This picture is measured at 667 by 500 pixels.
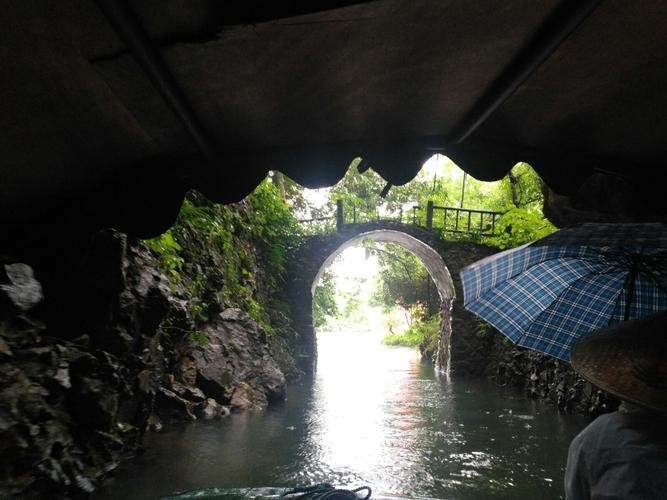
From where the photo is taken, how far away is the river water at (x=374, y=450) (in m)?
4.30

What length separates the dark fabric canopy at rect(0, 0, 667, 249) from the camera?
4.85 ft

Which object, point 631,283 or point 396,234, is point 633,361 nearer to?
point 631,283

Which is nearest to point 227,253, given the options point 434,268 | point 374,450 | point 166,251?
point 166,251

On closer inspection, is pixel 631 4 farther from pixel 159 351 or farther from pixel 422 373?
pixel 422 373

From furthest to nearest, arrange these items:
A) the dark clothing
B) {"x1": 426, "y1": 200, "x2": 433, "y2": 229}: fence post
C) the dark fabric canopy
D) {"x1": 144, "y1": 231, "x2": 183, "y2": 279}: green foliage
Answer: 1. {"x1": 426, "y1": 200, "x2": 433, "y2": 229}: fence post
2. {"x1": 144, "y1": 231, "x2": 183, "y2": 279}: green foliage
3. the dark fabric canopy
4. the dark clothing

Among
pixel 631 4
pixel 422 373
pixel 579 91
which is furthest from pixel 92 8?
pixel 422 373

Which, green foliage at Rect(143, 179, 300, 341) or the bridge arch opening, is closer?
green foliage at Rect(143, 179, 300, 341)

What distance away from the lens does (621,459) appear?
3.63 feet

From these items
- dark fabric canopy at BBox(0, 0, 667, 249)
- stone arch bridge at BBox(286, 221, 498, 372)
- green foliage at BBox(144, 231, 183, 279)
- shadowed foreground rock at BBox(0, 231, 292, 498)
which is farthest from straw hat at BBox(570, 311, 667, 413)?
stone arch bridge at BBox(286, 221, 498, 372)

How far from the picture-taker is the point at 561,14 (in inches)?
59.7

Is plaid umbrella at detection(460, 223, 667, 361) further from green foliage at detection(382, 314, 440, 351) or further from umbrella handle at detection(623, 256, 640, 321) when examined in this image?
green foliage at detection(382, 314, 440, 351)

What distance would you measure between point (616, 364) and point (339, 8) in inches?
56.4

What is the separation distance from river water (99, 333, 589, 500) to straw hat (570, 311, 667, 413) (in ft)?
9.46

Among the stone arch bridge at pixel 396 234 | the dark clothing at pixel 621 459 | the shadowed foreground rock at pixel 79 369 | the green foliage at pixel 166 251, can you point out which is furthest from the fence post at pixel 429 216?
the dark clothing at pixel 621 459
